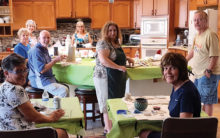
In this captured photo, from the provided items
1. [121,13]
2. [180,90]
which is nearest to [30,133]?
[180,90]

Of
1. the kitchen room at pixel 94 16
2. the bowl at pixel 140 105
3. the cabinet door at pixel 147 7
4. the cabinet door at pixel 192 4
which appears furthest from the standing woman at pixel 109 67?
the cabinet door at pixel 147 7

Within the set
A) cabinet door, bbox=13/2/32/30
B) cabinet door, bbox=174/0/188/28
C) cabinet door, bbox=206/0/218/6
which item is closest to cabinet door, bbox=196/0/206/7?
cabinet door, bbox=206/0/218/6

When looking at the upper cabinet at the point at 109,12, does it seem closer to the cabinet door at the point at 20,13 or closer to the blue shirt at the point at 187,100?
the cabinet door at the point at 20,13

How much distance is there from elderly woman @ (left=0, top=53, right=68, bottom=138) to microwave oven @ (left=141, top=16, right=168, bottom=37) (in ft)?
17.8

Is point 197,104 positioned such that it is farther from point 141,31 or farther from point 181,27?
point 141,31

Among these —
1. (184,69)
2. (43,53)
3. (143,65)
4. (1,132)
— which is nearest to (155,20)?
(143,65)

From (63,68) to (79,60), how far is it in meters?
0.34

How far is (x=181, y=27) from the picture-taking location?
6742 mm

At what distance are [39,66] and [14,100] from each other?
1.76m

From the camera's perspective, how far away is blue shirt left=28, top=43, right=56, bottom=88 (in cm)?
361

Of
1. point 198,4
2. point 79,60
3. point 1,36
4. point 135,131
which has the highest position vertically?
point 198,4

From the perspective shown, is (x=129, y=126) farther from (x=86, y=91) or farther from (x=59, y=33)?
(x=59, y=33)

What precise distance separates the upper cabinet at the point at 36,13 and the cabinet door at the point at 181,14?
121 inches

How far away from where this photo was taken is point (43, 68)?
362cm
